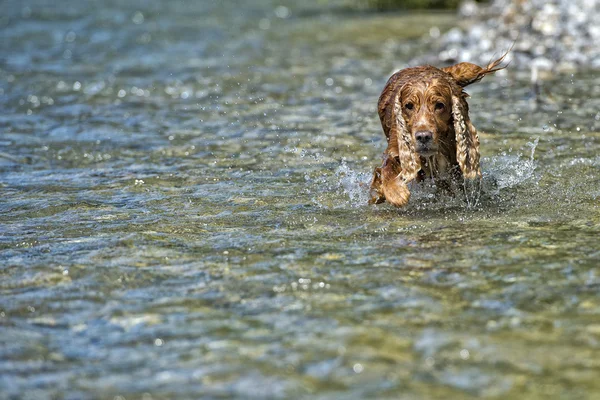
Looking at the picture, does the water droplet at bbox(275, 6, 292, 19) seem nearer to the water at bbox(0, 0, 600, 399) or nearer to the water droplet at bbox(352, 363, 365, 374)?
the water at bbox(0, 0, 600, 399)

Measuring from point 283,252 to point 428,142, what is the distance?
57.3 inches

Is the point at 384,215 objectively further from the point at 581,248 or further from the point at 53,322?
the point at 53,322

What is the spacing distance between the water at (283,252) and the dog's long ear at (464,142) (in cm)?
31

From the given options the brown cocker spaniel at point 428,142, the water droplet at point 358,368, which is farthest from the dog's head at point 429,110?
the water droplet at point 358,368

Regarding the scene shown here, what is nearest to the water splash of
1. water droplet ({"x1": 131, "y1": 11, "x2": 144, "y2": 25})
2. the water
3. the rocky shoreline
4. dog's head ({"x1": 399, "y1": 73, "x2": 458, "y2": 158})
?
the water

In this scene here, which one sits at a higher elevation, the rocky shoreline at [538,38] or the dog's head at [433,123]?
the rocky shoreline at [538,38]

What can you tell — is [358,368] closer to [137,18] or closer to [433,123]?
[433,123]

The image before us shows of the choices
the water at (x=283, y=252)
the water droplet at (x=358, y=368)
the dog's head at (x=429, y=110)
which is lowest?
the water droplet at (x=358, y=368)

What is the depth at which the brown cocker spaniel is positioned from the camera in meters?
6.57

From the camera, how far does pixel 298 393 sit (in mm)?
3818

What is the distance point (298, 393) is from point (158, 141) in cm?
639

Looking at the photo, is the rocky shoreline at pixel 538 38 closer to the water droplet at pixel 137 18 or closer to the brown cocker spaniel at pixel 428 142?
the brown cocker spaniel at pixel 428 142

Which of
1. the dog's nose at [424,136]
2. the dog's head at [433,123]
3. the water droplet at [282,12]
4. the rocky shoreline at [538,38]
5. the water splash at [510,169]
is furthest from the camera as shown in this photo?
the water droplet at [282,12]

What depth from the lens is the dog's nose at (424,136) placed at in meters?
6.32
